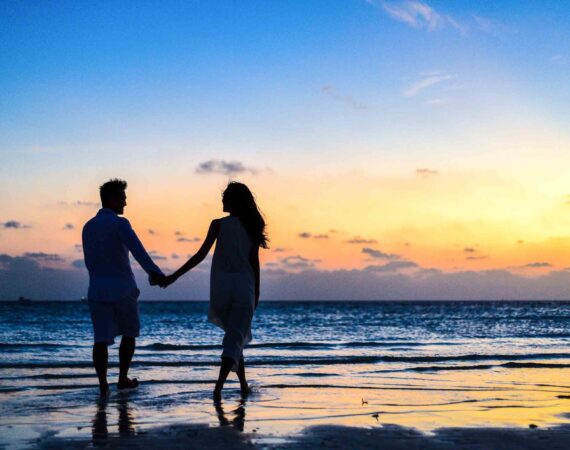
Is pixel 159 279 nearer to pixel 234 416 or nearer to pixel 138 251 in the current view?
pixel 138 251

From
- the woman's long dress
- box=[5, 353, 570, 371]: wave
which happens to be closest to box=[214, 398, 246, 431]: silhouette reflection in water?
the woman's long dress

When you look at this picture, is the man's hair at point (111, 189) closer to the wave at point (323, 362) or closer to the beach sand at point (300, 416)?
the beach sand at point (300, 416)

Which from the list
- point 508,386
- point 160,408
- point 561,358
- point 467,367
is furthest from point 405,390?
point 561,358

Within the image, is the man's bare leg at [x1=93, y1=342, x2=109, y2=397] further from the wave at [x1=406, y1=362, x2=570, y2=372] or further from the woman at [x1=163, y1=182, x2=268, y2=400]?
the wave at [x1=406, y1=362, x2=570, y2=372]

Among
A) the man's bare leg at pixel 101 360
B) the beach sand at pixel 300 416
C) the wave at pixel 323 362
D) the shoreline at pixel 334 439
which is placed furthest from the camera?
the wave at pixel 323 362

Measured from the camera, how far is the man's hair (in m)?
6.82

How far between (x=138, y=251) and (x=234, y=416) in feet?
6.43

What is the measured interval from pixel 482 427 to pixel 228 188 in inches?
128

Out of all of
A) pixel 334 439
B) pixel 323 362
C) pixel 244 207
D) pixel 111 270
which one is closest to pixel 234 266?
pixel 244 207

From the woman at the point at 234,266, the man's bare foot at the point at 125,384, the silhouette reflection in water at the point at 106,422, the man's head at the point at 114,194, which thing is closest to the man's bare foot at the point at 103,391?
the silhouette reflection in water at the point at 106,422

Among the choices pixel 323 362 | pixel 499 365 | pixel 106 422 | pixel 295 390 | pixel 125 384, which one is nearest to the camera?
pixel 106 422

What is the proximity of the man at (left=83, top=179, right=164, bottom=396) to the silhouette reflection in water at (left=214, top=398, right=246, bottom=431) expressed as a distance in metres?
1.29

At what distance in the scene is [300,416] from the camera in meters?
5.66

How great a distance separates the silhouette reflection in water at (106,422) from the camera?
15.6 feet
